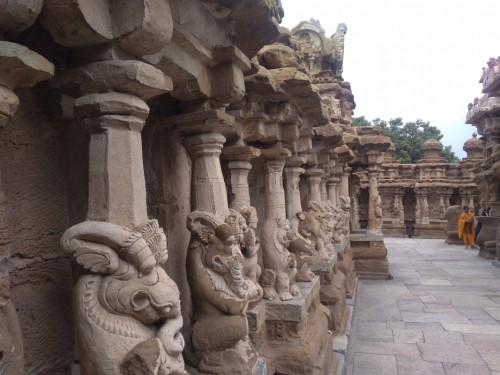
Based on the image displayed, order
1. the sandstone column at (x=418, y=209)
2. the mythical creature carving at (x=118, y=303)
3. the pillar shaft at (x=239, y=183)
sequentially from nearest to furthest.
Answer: the mythical creature carving at (x=118, y=303)
the pillar shaft at (x=239, y=183)
the sandstone column at (x=418, y=209)

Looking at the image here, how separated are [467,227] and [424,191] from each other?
4.97 meters

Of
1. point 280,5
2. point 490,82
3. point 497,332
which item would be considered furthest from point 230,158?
point 490,82

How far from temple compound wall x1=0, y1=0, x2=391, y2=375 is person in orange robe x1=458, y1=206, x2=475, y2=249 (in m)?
13.7

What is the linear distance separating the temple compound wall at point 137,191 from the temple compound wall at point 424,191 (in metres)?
17.2

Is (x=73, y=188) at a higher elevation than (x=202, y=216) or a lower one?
higher

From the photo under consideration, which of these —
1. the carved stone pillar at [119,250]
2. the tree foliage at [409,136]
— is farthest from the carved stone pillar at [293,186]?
the tree foliage at [409,136]

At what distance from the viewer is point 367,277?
10742 millimetres

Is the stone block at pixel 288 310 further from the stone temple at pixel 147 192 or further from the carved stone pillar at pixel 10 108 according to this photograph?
the carved stone pillar at pixel 10 108

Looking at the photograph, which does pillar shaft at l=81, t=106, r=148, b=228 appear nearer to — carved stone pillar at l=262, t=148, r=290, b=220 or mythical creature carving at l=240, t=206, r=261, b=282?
mythical creature carving at l=240, t=206, r=261, b=282

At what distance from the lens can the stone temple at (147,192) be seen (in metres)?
1.66

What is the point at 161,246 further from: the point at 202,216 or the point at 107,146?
the point at 202,216

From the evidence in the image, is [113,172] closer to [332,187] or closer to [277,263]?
[277,263]

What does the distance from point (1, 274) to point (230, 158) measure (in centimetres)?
247

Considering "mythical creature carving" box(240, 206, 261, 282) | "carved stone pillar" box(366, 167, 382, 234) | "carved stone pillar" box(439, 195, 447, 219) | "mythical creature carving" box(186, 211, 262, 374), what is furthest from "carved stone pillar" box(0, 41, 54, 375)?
"carved stone pillar" box(439, 195, 447, 219)
